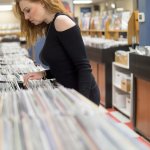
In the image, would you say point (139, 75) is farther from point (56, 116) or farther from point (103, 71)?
point (56, 116)

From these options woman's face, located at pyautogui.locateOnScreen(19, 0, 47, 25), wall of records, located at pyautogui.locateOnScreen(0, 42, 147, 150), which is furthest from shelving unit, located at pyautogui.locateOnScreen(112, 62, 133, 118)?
wall of records, located at pyautogui.locateOnScreen(0, 42, 147, 150)

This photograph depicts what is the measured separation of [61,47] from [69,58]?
0.07 m

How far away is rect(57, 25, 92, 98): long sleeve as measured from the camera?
5.54ft

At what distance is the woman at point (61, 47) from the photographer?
1.70m

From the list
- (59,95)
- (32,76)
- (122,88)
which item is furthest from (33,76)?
(122,88)

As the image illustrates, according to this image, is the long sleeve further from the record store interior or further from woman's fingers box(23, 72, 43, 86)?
woman's fingers box(23, 72, 43, 86)

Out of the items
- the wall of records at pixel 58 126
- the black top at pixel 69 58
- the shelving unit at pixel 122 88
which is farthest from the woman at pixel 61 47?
the shelving unit at pixel 122 88

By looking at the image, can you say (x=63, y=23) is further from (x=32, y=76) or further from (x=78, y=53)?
(x=32, y=76)

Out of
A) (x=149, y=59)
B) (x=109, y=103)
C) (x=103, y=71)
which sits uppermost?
(x=149, y=59)

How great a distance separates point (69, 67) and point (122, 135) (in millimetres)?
1114

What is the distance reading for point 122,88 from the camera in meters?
5.10

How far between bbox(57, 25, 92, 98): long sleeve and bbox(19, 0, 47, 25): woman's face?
0.17m

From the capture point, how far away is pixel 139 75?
4016mm

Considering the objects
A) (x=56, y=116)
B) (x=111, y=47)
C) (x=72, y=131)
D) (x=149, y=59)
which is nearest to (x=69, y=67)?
(x=56, y=116)
